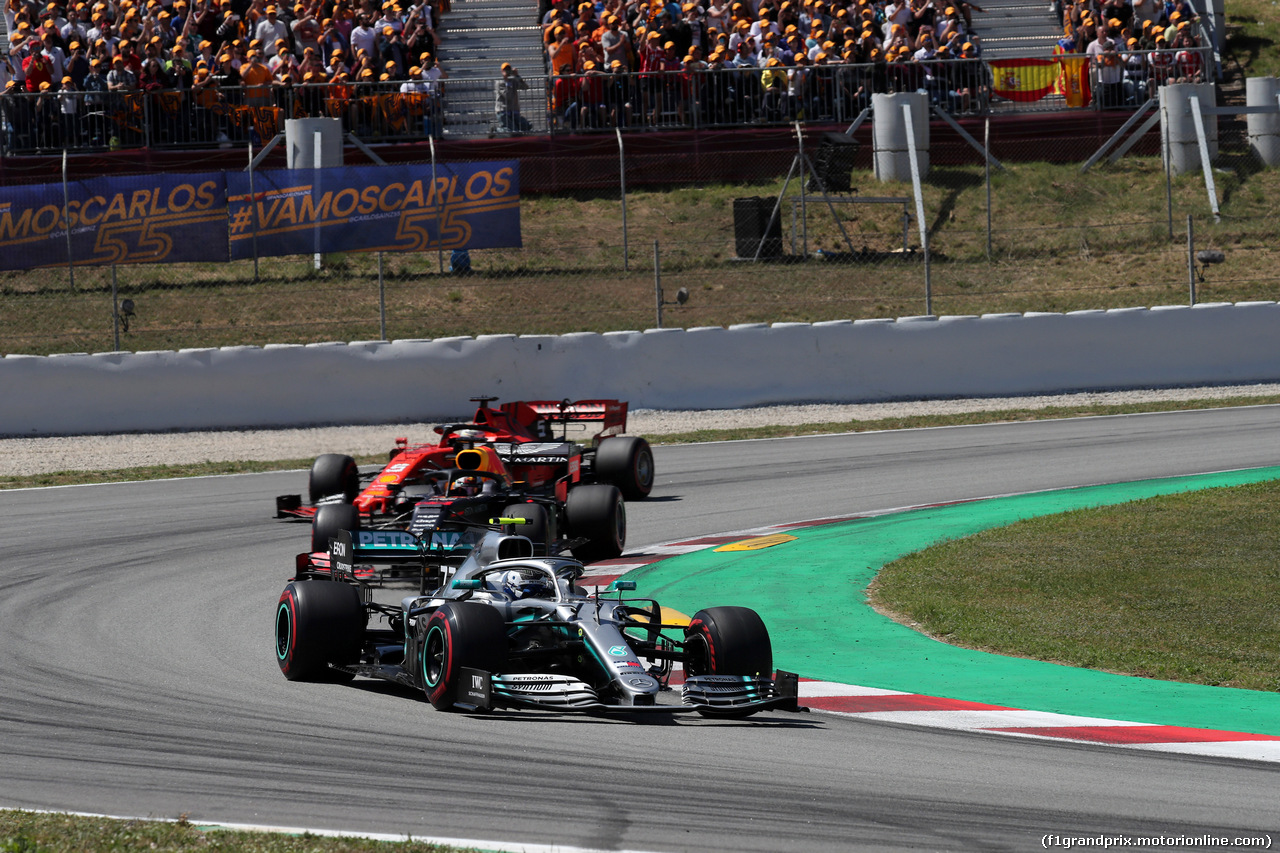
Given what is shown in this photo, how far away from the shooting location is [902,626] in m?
9.66

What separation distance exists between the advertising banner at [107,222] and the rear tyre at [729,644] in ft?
50.0

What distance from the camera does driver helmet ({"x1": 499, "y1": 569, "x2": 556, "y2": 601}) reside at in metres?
7.93

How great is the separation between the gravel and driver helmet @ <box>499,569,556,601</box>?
37.0 ft

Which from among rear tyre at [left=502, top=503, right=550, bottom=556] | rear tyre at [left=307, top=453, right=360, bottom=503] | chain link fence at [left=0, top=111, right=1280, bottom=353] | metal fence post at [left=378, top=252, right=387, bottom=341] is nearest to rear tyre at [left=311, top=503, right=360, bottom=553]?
rear tyre at [left=502, top=503, right=550, bottom=556]

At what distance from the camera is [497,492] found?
11.4 metres

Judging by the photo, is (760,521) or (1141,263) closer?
(760,521)

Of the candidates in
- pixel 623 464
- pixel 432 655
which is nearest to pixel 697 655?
pixel 432 655

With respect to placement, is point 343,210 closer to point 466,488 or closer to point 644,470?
point 644,470

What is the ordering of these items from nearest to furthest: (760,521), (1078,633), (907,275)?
(1078,633)
(760,521)
(907,275)

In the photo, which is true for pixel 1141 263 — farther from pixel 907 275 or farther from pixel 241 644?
pixel 241 644

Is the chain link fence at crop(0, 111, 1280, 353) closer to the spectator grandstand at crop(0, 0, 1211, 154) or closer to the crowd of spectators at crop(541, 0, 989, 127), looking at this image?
the crowd of spectators at crop(541, 0, 989, 127)

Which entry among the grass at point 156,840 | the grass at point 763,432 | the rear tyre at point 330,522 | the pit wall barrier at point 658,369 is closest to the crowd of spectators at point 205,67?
the pit wall barrier at point 658,369

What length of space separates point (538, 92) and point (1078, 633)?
19.9 metres

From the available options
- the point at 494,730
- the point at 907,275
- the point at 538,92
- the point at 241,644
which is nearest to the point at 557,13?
→ the point at 538,92
